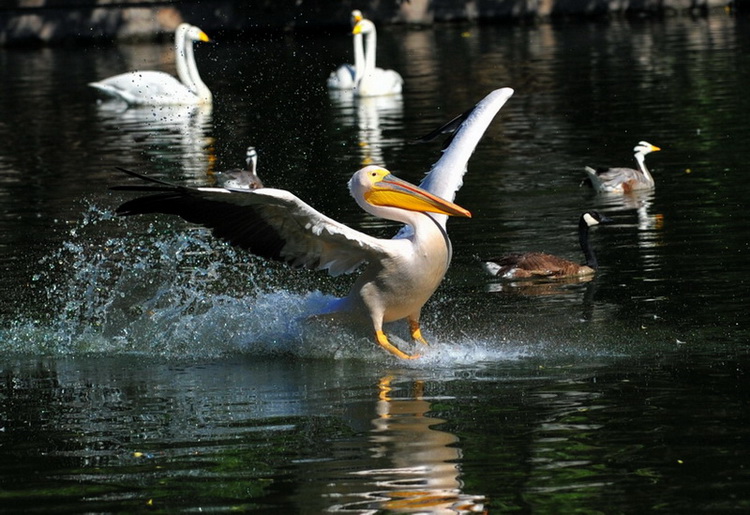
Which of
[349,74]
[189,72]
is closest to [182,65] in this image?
[189,72]

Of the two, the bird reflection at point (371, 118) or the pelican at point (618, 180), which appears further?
the bird reflection at point (371, 118)

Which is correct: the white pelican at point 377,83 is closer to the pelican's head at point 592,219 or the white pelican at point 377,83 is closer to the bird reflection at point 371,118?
the bird reflection at point 371,118

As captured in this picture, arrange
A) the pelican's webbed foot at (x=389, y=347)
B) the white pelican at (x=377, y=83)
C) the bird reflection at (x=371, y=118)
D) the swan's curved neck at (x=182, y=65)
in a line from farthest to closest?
the swan's curved neck at (x=182, y=65), the white pelican at (x=377, y=83), the bird reflection at (x=371, y=118), the pelican's webbed foot at (x=389, y=347)

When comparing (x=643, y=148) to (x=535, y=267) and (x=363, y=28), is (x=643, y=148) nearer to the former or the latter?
(x=535, y=267)

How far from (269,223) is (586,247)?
138 inches

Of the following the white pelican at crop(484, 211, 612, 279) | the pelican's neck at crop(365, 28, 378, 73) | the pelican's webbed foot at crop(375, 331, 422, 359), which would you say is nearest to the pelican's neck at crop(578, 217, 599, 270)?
the white pelican at crop(484, 211, 612, 279)

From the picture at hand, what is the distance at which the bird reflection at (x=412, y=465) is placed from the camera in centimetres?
545

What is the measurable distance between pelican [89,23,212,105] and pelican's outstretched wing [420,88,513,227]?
13.9 meters

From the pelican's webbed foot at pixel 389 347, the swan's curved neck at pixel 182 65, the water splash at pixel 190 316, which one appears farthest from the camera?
the swan's curved neck at pixel 182 65

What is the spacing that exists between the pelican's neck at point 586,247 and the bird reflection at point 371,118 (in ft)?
16.8

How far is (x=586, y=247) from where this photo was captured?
35.4 feet

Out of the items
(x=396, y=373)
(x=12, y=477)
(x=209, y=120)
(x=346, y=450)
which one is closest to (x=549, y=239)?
(x=396, y=373)

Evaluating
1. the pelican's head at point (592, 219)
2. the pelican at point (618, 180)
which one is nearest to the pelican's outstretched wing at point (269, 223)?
the pelican's head at point (592, 219)

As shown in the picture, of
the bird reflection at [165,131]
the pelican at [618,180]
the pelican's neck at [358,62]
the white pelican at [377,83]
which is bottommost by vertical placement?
the pelican at [618,180]
